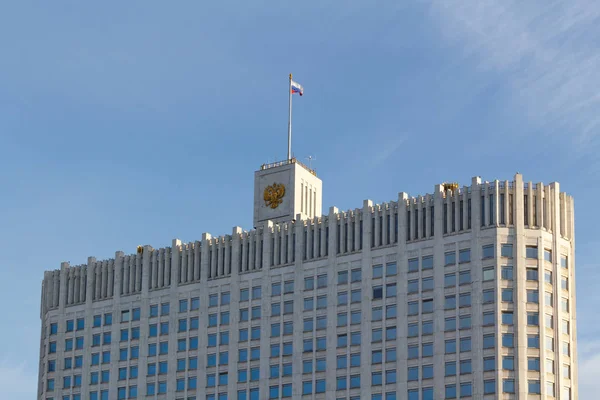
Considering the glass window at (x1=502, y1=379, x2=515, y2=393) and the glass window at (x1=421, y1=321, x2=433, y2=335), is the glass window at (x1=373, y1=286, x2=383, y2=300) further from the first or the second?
the glass window at (x1=502, y1=379, x2=515, y2=393)

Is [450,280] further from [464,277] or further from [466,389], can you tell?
[466,389]

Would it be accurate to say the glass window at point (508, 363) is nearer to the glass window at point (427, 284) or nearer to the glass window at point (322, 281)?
the glass window at point (427, 284)

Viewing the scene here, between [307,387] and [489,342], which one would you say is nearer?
[489,342]

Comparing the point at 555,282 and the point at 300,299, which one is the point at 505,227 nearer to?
the point at 555,282

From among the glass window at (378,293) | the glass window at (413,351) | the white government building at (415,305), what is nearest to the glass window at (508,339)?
the white government building at (415,305)

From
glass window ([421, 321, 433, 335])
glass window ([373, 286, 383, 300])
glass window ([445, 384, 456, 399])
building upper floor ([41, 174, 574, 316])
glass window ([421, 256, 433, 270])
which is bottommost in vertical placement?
glass window ([445, 384, 456, 399])

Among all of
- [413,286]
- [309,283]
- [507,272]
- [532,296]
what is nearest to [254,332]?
[309,283]

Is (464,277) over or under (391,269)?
under

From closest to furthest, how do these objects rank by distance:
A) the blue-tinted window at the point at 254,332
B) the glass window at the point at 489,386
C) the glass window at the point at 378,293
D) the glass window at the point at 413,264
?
the glass window at the point at 489,386
the glass window at the point at 413,264
the glass window at the point at 378,293
the blue-tinted window at the point at 254,332

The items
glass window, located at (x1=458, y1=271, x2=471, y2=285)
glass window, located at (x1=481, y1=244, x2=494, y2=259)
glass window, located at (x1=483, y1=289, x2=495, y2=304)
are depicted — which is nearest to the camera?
glass window, located at (x1=483, y1=289, x2=495, y2=304)

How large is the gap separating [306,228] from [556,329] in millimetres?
36053

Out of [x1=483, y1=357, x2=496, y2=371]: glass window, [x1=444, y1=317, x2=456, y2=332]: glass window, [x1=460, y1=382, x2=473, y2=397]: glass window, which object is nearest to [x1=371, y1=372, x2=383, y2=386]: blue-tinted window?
[x1=444, y1=317, x2=456, y2=332]: glass window

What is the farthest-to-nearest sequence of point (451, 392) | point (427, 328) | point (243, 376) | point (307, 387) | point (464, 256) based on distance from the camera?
point (243, 376) → point (307, 387) → point (427, 328) → point (464, 256) → point (451, 392)

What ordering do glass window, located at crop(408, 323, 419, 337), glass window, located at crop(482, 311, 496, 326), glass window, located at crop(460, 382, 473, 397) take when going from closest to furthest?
glass window, located at crop(460, 382, 473, 397) < glass window, located at crop(482, 311, 496, 326) < glass window, located at crop(408, 323, 419, 337)
